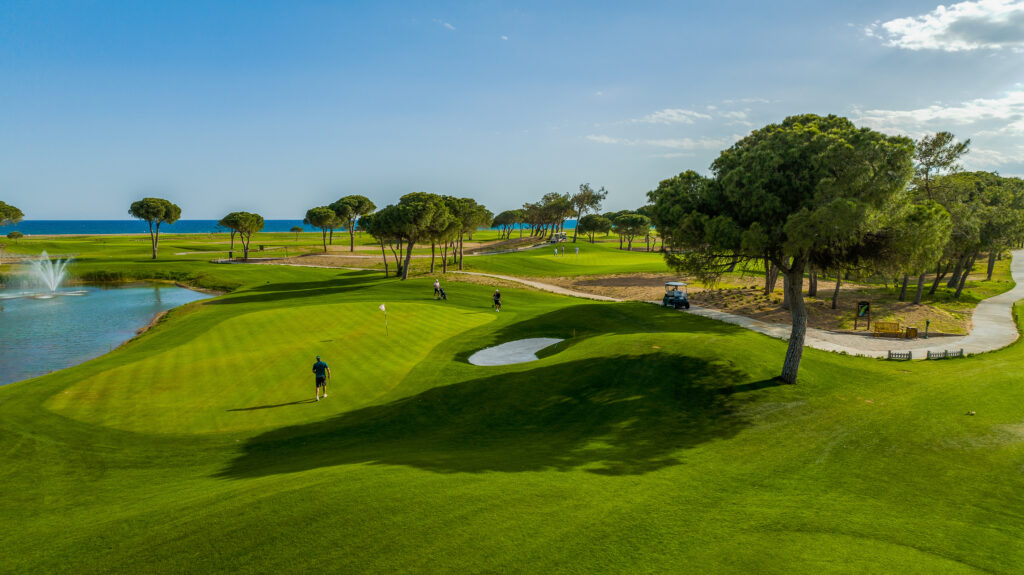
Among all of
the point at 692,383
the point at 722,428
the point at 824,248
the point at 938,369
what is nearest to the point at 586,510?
the point at 722,428

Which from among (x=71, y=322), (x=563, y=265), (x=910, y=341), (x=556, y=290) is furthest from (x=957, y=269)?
(x=71, y=322)

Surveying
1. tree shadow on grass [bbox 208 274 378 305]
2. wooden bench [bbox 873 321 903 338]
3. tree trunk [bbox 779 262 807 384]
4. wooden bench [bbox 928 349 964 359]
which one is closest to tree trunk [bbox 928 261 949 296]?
wooden bench [bbox 873 321 903 338]

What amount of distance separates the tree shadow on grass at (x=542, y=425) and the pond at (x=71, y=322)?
23258 mm

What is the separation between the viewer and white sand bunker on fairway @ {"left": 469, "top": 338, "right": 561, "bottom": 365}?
27297mm

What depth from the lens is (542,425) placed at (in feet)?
58.2

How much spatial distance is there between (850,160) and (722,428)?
11.5 m

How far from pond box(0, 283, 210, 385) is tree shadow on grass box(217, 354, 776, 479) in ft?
76.3

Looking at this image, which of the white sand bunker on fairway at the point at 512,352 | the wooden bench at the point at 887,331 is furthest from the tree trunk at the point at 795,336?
the wooden bench at the point at 887,331

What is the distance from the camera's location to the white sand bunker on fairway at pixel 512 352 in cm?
2730

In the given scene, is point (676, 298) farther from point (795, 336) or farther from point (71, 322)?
point (71, 322)

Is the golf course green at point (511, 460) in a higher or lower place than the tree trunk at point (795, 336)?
lower

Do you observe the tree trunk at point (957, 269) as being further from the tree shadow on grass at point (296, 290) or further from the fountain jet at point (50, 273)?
the fountain jet at point (50, 273)

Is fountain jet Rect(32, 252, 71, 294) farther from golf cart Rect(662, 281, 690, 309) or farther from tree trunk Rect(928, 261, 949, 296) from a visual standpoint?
tree trunk Rect(928, 261, 949, 296)

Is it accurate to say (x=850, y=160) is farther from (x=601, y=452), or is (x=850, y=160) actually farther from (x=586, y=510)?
(x=586, y=510)
